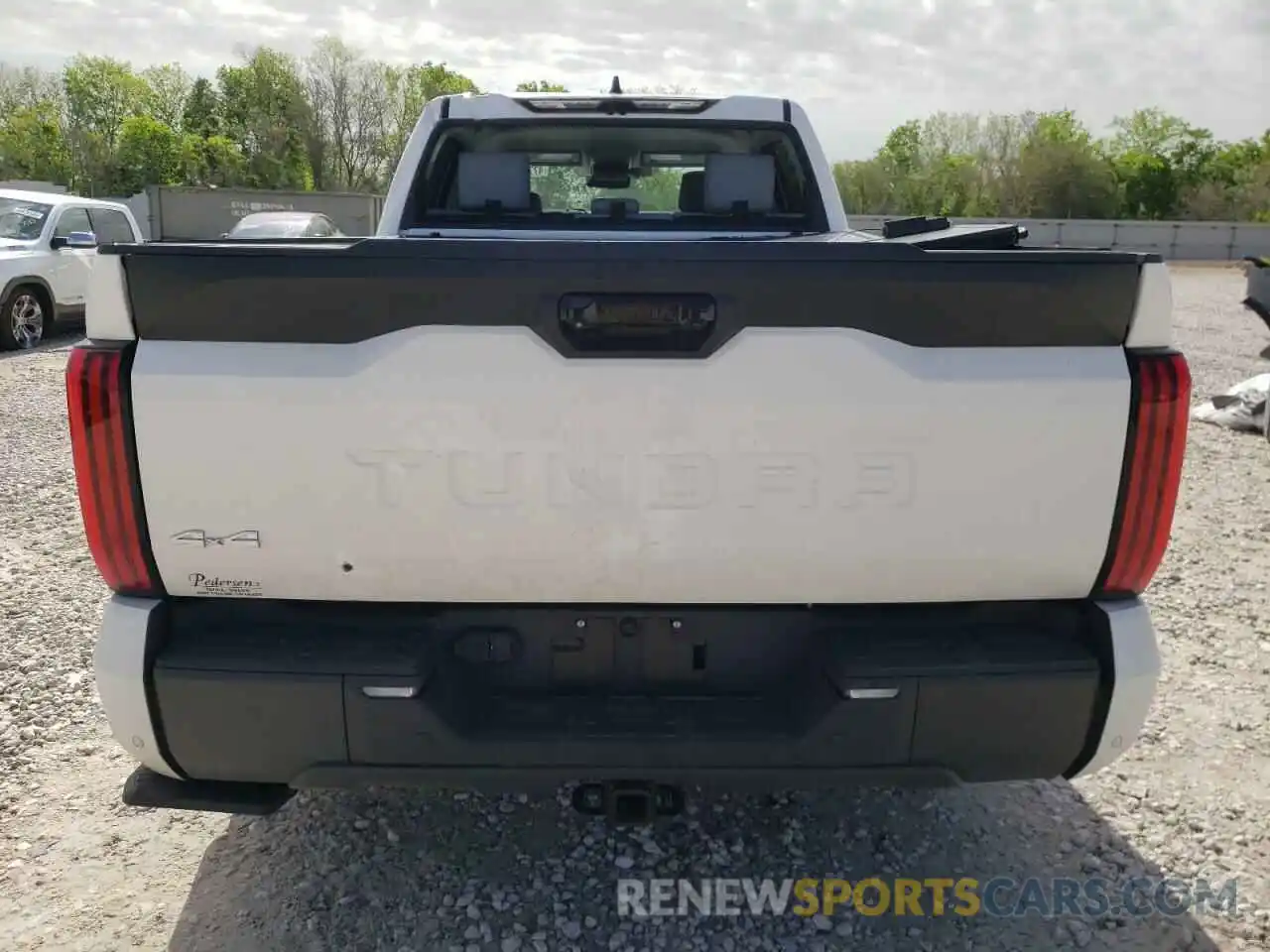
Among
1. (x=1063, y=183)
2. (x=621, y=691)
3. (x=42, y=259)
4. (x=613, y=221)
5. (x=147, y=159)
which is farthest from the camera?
(x=147, y=159)

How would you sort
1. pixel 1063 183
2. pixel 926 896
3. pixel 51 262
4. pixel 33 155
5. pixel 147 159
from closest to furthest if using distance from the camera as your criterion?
pixel 926 896, pixel 51 262, pixel 1063 183, pixel 147 159, pixel 33 155

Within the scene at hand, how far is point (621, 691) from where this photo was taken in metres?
2.31

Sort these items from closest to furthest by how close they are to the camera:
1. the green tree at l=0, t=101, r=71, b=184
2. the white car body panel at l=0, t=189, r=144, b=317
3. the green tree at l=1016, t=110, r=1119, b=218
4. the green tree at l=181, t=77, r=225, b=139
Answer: the white car body panel at l=0, t=189, r=144, b=317 < the green tree at l=1016, t=110, r=1119, b=218 < the green tree at l=0, t=101, r=71, b=184 < the green tree at l=181, t=77, r=225, b=139

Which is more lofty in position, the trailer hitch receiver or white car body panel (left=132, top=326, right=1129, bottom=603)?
white car body panel (left=132, top=326, right=1129, bottom=603)

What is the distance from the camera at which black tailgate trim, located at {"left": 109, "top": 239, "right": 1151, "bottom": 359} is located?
6.76 ft

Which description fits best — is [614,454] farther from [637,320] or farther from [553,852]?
[553,852]

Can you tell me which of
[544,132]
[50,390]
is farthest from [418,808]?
[50,390]

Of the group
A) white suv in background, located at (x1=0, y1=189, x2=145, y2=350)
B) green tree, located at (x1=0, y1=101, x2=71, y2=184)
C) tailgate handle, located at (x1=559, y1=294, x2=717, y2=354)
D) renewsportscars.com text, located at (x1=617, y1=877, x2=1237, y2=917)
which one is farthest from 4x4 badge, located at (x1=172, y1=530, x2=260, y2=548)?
green tree, located at (x1=0, y1=101, x2=71, y2=184)

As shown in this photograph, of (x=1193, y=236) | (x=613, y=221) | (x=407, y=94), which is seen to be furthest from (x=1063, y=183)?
(x=613, y=221)

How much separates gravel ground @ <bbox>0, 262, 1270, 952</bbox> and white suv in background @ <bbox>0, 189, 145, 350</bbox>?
9.53 m

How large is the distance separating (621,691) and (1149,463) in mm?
1280

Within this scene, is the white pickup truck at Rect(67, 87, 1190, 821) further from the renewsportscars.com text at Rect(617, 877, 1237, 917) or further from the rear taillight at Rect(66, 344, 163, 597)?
the renewsportscars.com text at Rect(617, 877, 1237, 917)

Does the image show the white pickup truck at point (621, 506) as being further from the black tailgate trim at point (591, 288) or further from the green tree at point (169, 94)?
the green tree at point (169, 94)

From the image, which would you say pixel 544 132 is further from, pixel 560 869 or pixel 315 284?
pixel 560 869
